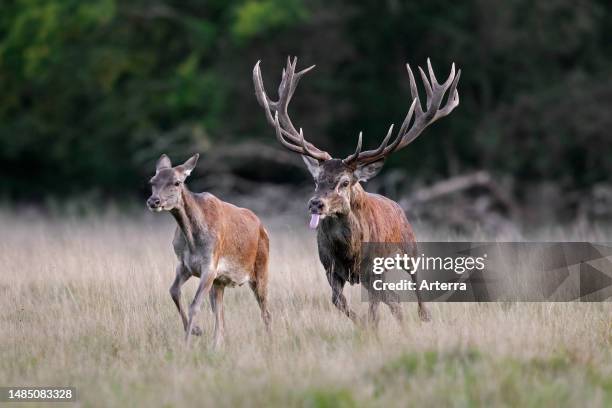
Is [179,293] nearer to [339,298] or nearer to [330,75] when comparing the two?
[339,298]

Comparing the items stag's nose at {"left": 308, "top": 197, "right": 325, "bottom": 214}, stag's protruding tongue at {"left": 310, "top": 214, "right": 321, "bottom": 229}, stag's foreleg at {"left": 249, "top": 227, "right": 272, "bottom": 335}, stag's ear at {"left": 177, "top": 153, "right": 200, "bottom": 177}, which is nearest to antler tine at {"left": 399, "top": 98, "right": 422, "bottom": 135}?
stag's nose at {"left": 308, "top": 197, "right": 325, "bottom": 214}

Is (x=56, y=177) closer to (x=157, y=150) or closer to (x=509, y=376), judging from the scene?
(x=157, y=150)

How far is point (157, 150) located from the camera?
24.9 metres

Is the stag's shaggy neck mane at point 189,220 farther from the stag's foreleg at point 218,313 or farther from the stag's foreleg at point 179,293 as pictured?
the stag's foreleg at point 218,313

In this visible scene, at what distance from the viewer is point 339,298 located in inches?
345

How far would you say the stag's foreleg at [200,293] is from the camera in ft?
26.0

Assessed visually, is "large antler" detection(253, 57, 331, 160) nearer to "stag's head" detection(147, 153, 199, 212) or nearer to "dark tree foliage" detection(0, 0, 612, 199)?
"stag's head" detection(147, 153, 199, 212)

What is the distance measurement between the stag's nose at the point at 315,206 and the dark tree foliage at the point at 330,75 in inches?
579

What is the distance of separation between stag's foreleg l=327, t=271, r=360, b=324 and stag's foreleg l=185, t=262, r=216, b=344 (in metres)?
→ 1.05

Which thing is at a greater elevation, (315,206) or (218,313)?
(315,206)

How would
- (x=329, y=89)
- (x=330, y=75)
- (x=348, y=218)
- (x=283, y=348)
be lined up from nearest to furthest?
(x=283, y=348), (x=348, y=218), (x=329, y=89), (x=330, y=75)

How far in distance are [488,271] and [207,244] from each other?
355 centimetres

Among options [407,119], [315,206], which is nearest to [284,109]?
[407,119]

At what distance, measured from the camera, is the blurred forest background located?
2289 centimetres
